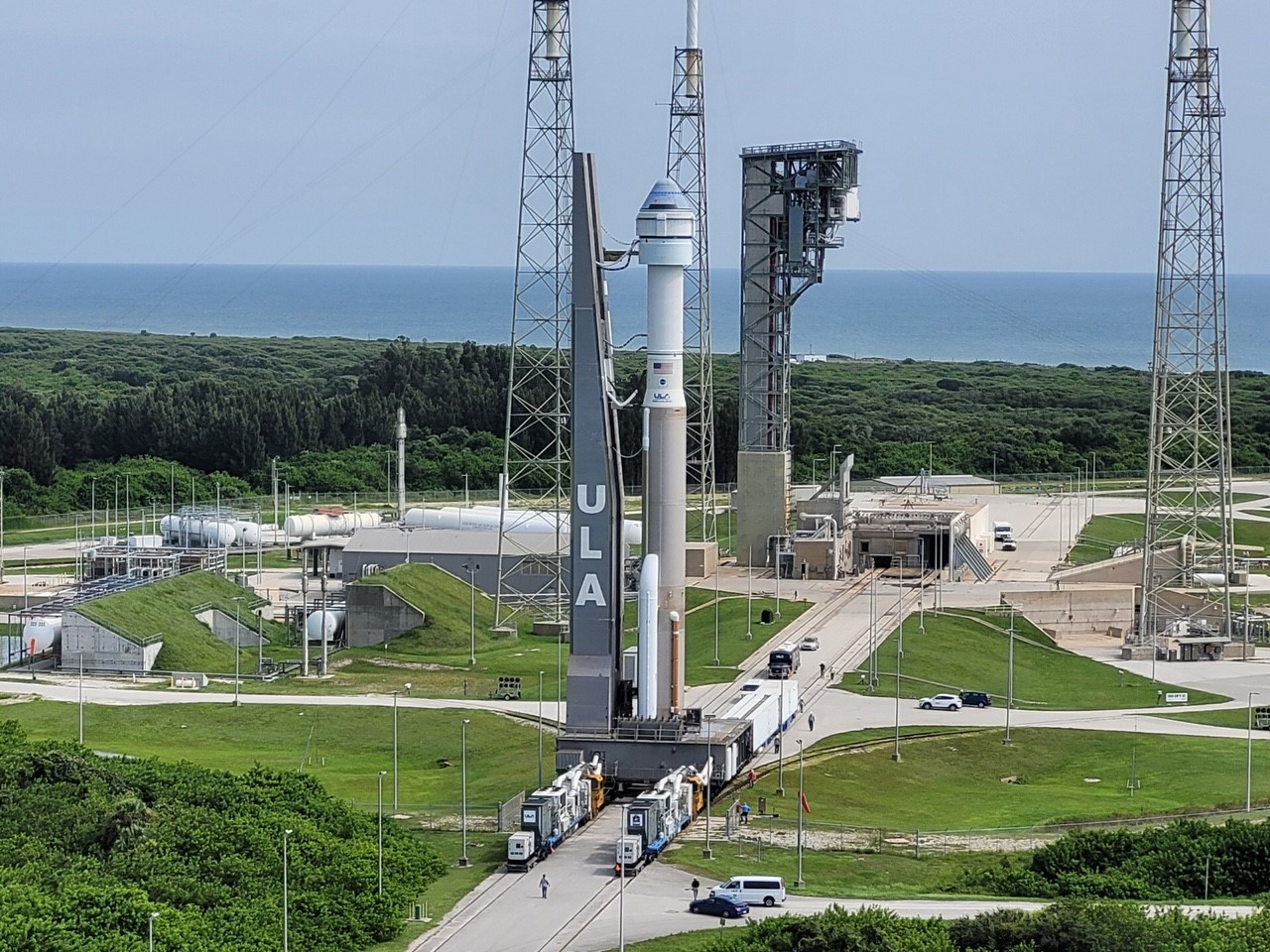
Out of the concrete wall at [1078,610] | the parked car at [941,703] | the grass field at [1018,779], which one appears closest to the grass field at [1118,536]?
the concrete wall at [1078,610]

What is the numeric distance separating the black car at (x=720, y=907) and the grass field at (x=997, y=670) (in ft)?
91.8

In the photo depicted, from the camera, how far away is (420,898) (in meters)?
45.3

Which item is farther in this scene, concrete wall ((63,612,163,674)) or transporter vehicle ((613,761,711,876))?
concrete wall ((63,612,163,674))

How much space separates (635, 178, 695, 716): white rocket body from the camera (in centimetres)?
5588

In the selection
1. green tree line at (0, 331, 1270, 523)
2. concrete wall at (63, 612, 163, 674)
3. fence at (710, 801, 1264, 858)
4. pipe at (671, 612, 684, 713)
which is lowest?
fence at (710, 801, 1264, 858)

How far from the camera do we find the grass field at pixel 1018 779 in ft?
181

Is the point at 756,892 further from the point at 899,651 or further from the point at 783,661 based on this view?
the point at 899,651

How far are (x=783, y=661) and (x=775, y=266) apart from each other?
29.0 metres

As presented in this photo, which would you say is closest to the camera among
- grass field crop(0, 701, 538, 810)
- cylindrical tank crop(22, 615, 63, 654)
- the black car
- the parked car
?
the black car

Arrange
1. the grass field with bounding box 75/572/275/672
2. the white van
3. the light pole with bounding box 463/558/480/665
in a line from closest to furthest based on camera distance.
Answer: the white van, the grass field with bounding box 75/572/275/672, the light pole with bounding box 463/558/480/665

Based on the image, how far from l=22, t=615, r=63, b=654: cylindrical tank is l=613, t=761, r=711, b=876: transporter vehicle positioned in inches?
1330

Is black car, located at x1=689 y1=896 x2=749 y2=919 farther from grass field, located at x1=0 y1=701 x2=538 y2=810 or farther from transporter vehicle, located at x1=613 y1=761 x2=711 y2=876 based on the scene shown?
grass field, located at x1=0 y1=701 x2=538 y2=810

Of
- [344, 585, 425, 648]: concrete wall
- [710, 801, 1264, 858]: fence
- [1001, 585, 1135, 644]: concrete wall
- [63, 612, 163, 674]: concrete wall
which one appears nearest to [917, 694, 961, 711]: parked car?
[710, 801, 1264, 858]: fence

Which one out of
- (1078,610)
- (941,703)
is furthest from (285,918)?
(1078,610)
